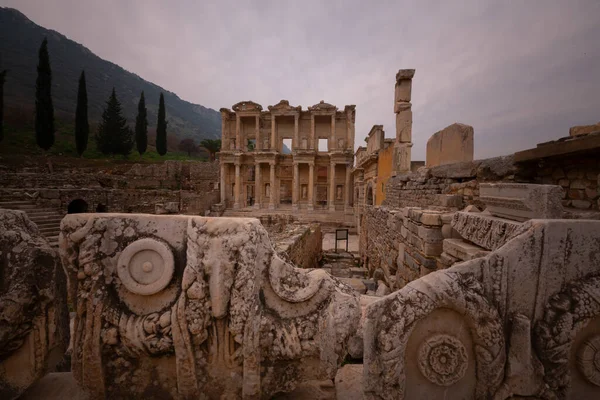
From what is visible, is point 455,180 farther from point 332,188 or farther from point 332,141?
point 332,141

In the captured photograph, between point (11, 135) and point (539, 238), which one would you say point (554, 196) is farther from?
point (11, 135)

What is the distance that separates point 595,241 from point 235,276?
2.26 metres

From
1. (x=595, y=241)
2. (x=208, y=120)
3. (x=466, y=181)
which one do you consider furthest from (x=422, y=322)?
(x=208, y=120)

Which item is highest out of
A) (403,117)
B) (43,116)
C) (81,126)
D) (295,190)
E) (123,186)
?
(43,116)

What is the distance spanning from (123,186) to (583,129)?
29.8 meters

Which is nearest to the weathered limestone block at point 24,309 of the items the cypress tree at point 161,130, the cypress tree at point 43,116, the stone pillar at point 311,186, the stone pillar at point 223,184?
the stone pillar at point 311,186

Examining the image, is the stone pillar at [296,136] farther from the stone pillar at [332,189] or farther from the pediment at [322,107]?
the stone pillar at [332,189]

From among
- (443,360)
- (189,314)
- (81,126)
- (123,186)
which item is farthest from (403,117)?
(81,126)

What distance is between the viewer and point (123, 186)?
2369 cm

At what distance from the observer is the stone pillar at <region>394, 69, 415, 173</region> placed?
30.0 ft

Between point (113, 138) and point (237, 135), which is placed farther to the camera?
point (113, 138)

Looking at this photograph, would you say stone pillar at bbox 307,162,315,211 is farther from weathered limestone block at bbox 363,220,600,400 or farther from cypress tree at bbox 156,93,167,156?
cypress tree at bbox 156,93,167,156

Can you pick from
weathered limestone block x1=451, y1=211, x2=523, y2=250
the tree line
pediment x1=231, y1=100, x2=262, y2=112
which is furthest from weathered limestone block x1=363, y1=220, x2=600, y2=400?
the tree line

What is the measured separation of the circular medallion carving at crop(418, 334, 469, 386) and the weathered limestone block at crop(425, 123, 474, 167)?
5378 millimetres
